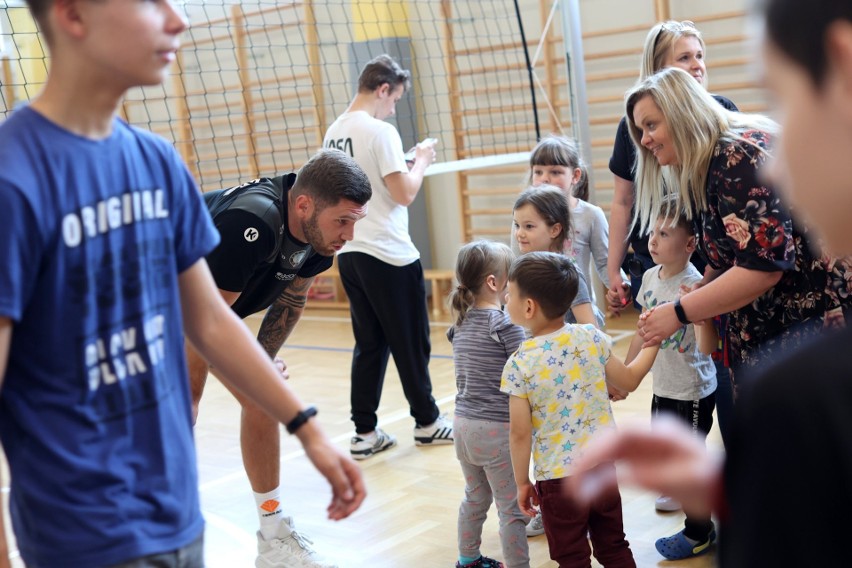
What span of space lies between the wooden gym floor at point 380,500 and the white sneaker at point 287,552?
0.63 ft

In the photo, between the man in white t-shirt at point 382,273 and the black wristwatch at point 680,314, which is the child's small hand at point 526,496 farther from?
the man in white t-shirt at point 382,273

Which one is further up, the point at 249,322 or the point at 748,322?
the point at 748,322

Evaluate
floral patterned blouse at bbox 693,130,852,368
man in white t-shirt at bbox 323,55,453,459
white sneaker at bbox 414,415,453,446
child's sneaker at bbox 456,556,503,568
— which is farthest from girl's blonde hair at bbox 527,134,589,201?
child's sneaker at bbox 456,556,503,568

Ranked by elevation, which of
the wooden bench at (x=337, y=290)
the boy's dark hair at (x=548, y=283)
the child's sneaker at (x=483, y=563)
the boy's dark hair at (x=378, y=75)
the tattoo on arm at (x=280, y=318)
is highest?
the boy's dark hair at (x=378, y=75)

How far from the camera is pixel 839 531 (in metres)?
0.63

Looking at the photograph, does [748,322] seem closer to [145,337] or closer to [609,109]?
[145,337]

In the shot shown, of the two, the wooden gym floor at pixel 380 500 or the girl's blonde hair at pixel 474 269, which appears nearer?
the girl's blonde hair at pixel 474 269

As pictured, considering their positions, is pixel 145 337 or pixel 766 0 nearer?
pixel 766 0

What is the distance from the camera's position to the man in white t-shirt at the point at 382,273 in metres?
4.24

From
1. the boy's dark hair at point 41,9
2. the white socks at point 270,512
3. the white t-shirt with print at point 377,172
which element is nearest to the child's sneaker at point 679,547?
the white socks at point 270,512

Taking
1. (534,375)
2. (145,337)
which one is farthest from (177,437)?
(534,375)

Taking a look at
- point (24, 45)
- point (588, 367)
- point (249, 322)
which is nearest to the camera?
point (588, 367)

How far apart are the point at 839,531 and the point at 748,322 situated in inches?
72.5

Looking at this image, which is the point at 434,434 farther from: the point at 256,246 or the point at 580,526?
the point at 256,246
